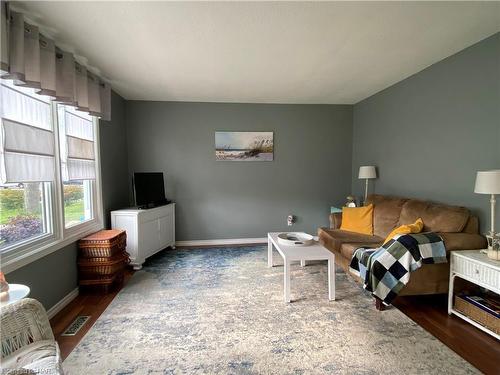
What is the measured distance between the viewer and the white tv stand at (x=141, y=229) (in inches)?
120

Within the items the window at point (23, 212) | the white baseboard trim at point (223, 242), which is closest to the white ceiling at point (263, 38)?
the window at point (23, 212)

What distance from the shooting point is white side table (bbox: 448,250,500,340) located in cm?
170

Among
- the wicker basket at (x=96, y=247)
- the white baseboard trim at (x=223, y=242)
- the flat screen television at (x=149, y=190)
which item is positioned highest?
the flat screen television at (x=149, y=190)

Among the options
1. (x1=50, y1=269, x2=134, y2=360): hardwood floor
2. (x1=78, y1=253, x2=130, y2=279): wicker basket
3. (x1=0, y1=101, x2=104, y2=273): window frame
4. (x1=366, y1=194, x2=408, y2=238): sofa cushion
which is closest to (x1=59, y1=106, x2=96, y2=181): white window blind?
(x1=0, y1=101, x2=104, y2=273): window frame

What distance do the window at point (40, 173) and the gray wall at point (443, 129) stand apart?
12.7ft

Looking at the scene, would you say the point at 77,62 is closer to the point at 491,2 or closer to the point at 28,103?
the point at 28,103

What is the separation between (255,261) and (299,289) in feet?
3.00

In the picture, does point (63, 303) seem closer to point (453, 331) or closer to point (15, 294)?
point (15, 294)

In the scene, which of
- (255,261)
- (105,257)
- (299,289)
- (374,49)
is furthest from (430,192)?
(105,257)

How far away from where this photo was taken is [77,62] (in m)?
2.42

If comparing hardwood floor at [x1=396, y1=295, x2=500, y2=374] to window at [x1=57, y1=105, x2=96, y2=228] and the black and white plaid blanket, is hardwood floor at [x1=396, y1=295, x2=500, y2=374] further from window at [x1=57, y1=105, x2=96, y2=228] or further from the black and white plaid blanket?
window at [x1=57, y1=105, x2=96, y2=228]

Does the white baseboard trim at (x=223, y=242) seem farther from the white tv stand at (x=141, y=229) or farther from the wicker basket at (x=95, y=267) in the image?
the wicker basket at (x=95, y=267)

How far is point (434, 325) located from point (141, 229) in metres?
3.21

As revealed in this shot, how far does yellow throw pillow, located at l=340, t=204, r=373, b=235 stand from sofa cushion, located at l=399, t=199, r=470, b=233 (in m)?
0.45
